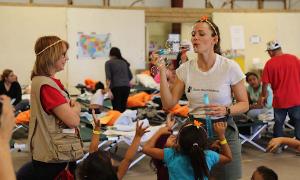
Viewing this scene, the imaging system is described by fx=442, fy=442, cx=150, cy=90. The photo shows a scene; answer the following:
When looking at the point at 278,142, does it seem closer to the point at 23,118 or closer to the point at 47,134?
the point at 47,134

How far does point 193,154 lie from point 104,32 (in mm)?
7838

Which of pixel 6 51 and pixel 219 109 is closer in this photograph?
pixel 219 109

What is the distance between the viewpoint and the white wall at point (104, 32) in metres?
9.68

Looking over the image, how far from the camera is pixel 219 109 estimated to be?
237cm

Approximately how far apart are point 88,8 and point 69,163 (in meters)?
7.71

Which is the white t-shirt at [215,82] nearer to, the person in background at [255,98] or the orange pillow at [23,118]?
the person in background at [255,98]

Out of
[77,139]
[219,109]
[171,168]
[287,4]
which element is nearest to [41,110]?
[77,139]

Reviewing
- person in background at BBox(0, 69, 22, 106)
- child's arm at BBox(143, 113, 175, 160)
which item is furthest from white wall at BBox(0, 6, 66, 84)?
child's arm at BBox(143, 113, 175, 160)

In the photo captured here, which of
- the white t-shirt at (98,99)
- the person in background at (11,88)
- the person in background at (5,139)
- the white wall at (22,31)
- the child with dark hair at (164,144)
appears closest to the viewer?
the person in background at (5,139)

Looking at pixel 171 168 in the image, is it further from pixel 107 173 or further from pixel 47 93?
pixel 47 93

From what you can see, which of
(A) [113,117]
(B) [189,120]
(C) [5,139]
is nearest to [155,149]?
(B) [189,120]

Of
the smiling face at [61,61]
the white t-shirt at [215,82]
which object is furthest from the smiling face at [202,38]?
the smiling face at [61,61]

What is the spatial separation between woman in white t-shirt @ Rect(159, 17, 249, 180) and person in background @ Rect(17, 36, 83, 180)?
562 mm

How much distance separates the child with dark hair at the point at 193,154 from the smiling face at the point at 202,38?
42cm
